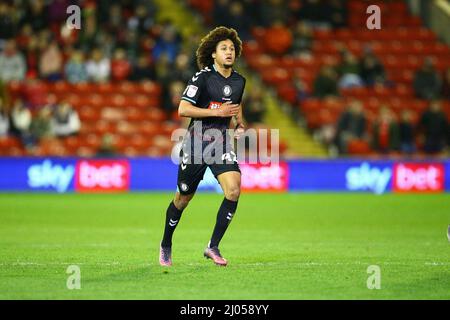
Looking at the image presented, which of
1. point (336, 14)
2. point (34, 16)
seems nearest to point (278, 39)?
point (336, 14)

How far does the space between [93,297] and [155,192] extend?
15.6 meters

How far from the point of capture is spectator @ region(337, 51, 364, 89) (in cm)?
2789

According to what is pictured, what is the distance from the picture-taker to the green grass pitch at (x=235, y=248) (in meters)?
Answer: 8.61

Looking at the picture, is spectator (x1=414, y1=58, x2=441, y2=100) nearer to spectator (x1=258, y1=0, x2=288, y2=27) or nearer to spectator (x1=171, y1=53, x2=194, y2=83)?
spectator (x1=258, y1=0, x2=288, y2=27)

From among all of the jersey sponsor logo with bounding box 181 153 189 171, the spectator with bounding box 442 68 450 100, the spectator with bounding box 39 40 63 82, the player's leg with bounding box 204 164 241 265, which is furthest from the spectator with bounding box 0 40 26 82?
the player's leg with bounding box 204 164 241 265

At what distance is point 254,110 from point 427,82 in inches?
232

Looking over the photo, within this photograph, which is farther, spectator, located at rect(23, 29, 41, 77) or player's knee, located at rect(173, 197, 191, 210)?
spectator, located at rect(23, 29, 41, 77)

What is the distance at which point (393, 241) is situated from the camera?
528 inches

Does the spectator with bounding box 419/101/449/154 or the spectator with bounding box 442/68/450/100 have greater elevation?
the spectator with bounding box 442/68/450/100

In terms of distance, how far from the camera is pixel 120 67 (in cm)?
2645

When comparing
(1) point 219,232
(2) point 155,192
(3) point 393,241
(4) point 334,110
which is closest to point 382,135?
(4) point 334,110

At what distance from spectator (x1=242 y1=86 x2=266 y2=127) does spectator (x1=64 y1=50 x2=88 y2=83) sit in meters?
4.52

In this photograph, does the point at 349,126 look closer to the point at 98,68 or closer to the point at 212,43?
the point at 98,68
